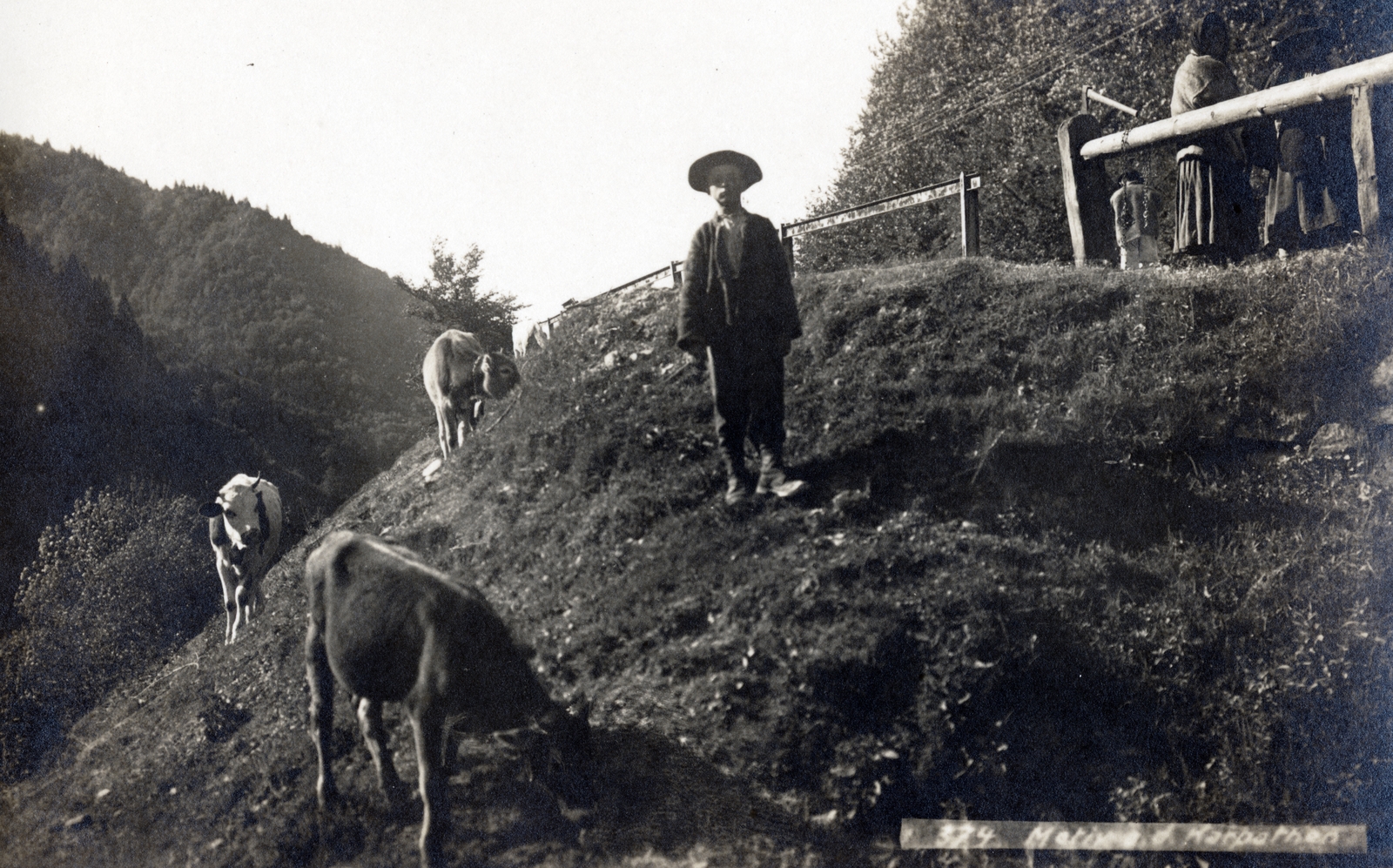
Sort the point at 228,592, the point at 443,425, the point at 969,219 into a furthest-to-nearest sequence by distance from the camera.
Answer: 1. the point at 969,219
2. the point at 443,425
3. the point at 228,592

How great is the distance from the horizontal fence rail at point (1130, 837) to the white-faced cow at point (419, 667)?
1.70 metres

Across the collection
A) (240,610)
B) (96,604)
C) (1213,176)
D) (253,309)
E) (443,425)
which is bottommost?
(240,610)

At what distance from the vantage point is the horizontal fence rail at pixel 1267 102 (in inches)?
272

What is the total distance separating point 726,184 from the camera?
534cm

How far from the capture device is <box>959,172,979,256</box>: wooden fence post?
33.5 ft

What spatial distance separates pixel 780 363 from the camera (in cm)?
545

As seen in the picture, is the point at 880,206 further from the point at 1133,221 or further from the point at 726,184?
the point at 1133,221

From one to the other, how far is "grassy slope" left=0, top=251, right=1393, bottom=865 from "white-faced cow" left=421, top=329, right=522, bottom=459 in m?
1.90

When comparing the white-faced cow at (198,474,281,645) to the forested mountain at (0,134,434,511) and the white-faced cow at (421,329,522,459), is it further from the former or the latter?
the white-faced cow at (421,329,522,459)

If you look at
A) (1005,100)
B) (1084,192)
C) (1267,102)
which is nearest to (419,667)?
(1267,102)

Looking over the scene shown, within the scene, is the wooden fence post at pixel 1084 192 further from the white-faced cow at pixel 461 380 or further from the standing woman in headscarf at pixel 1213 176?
the white-faced cow at pixel 461 380

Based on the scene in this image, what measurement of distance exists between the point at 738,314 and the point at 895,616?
6.25ft

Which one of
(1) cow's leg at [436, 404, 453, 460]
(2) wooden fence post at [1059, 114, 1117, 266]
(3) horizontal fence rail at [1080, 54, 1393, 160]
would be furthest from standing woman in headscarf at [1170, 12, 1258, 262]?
(1) cow's leg at [436, 404, 453, 460]

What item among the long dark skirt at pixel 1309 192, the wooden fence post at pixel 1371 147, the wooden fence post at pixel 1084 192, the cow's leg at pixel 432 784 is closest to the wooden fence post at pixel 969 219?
the wooden fence post at pixel 1084 192
